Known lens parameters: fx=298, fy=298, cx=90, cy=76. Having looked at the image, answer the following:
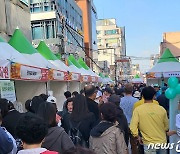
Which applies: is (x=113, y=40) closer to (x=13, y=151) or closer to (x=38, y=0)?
(x=38, y=0)

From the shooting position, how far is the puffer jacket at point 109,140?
3.86m

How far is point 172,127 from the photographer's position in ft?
14.7

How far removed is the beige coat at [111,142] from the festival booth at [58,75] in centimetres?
740

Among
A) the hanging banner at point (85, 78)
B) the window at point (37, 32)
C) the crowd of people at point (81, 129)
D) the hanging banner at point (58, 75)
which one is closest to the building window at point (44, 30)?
the window at point (37, 32)

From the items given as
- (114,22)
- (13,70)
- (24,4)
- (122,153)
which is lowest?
(122,153)

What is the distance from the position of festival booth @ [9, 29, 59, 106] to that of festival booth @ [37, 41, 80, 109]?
962 mm

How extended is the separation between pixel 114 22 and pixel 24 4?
134711mm

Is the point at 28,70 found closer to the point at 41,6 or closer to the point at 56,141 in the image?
the point at 56,141

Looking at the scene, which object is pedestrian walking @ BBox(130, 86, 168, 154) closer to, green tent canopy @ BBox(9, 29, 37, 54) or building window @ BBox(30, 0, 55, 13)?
green tent canopy @ BBox(9, 29, 37, 54)

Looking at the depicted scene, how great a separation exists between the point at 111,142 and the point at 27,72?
171 inches

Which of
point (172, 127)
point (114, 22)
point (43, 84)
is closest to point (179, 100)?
point (172, 127)

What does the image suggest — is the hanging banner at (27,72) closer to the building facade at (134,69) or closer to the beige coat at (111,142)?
the beige coat at (111,142)

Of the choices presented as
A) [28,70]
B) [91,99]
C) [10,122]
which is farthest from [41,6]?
[10,122]

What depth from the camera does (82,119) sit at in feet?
15.3
